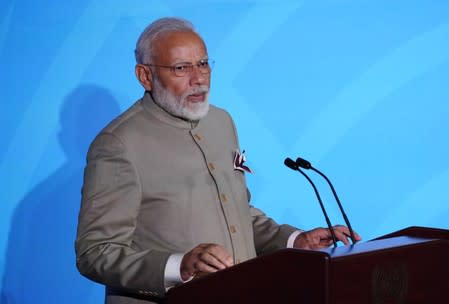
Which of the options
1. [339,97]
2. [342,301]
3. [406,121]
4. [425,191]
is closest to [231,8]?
[339,97]

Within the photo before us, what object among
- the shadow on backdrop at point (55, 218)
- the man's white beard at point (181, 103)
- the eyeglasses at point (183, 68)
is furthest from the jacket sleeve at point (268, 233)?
the shadow on backdrop at point (55, 218)

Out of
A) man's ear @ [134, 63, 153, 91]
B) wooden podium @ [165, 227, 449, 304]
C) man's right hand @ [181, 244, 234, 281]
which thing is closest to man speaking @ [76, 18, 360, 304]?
man's ear @ [134, 63, 153, 91]

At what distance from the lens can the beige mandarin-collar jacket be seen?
2.31 m

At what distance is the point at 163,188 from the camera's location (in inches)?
97.3

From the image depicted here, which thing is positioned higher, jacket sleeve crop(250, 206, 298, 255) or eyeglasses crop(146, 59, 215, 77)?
eyeglasses crop(146, 59, 215, 77)

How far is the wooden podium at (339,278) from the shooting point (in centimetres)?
173

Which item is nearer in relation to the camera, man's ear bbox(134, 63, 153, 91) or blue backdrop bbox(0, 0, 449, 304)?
man's ear bbox(134, 63, 153, 91)

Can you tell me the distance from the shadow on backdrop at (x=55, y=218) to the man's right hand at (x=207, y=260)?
1.41 meters

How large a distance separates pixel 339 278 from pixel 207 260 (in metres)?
0.39

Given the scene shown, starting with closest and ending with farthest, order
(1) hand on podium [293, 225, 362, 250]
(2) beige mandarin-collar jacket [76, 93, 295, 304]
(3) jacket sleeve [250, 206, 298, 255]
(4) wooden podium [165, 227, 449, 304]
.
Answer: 1. (4) wooden podium [165, 227, 449, 304]
2. (2) beige mandarin-collar jacket [76, 93, 295, 304]
3. (1) hand on podium [293, 225, 362, 250]
4. (3) jacket sleeve [250, 206, 298, 255]

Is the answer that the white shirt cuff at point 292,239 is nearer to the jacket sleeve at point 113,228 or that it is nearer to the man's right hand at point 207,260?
the jacket sleeve at point 113,228

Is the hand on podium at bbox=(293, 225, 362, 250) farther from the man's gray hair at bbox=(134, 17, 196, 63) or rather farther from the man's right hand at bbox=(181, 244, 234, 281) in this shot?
the man's gray hair at bbox=(134, 17, 196, 63)

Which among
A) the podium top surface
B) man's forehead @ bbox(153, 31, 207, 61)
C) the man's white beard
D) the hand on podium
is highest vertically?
man's forehead @ bbox(153, 31, 207, 61)

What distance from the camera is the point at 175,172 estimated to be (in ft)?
8.29
